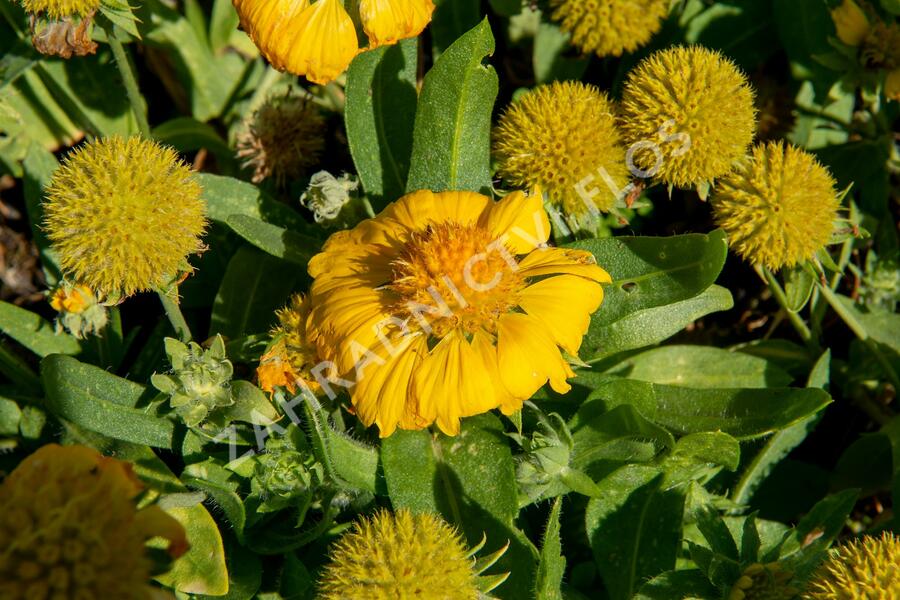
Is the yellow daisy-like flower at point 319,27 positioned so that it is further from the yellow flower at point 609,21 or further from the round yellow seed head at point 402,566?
the round yellow seed head at point 402,566

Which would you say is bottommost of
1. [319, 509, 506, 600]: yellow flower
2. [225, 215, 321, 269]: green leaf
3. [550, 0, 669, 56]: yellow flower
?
[319, 509, 506, 600]: yellow flower

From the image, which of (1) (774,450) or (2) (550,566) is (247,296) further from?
(1) (774,450)

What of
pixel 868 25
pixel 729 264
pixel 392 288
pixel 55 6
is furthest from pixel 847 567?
pixel 55 6

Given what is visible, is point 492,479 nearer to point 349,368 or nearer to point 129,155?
point 349,368

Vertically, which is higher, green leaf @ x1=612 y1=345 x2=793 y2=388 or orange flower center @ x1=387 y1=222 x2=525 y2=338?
orange flower center @ x1=387 y1=222 x2=525 y2=338

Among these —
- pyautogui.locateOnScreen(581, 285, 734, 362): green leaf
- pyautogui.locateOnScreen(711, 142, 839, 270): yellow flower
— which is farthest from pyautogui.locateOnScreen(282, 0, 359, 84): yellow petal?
pyautogui.locateOnScreen(711, 142, 839, 270): yellow flower

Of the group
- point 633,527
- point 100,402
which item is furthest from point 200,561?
point 633,527

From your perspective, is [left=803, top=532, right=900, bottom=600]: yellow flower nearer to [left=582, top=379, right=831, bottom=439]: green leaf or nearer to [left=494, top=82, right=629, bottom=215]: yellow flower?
[left=582, top=379, right=831, bottom=439]: green leaf
